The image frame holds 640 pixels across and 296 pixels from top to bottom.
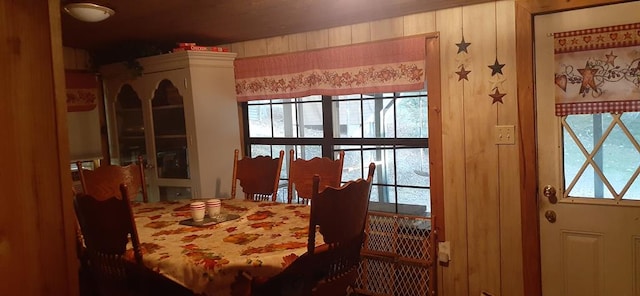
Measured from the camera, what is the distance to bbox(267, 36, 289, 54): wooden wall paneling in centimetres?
319

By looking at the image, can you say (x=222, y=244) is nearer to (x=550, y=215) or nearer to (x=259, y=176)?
(x=259, y=176)

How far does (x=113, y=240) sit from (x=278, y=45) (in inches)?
76.5

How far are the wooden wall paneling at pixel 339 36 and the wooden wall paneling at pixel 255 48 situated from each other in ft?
1.84

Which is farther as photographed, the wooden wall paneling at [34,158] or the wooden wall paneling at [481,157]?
the wooden wall paneling at [481,157]

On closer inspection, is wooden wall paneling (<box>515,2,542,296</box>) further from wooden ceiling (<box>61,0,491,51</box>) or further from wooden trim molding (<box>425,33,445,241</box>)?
wooden trim molding (<box>425,33,445,241</box>)

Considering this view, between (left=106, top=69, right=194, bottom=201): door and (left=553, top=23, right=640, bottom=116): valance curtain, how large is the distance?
7.81ft

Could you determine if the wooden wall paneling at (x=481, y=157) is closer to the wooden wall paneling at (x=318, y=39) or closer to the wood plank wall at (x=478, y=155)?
the wood plank wall at (x=478, y=155)

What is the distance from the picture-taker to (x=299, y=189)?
8.91 ft

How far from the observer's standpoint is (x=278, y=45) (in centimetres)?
323

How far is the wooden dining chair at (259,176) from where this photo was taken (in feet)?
9.27

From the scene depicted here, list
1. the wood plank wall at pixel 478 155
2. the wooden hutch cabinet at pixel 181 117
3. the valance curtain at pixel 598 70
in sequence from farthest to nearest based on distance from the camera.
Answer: the wooden hutch cabinet at pixel 181 117 < the wood plank wall at pixel 478 155 < the valance curtain at pixel 598 70

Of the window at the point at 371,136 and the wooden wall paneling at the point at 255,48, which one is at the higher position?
the wooden wall paneling at the point at 255,48

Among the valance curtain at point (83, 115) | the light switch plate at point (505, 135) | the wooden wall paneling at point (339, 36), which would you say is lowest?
the light switch plate at point (505, 135)

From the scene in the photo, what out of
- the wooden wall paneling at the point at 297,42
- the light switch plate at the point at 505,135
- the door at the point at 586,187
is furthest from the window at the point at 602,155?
the wooden wall paneling at the point at 297,42
